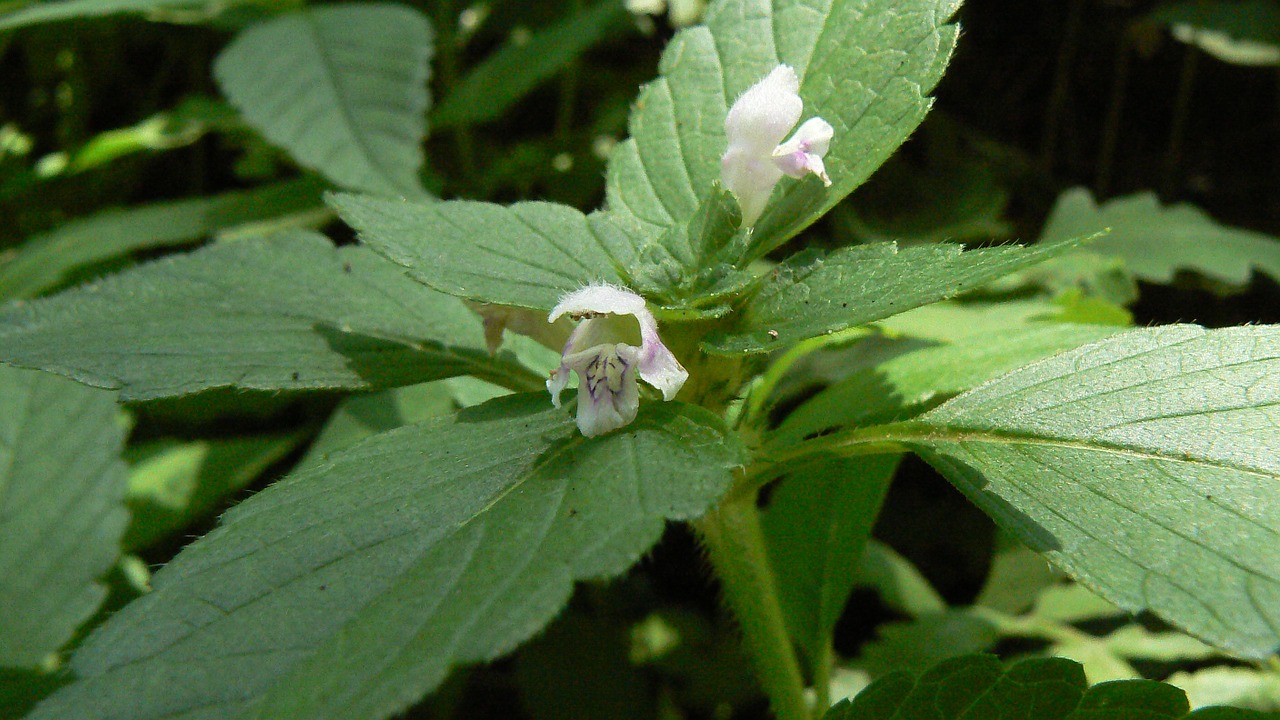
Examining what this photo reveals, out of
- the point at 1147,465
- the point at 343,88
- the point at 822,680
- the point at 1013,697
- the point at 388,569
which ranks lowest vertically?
the point at 822,680

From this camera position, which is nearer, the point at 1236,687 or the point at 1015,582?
the point at 1236,687

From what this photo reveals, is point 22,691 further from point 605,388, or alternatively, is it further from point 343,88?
point 343,88

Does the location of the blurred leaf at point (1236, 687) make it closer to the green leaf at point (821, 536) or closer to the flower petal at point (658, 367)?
the green leaf at point (821, 536)

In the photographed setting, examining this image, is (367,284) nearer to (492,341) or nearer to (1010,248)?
(492,341)

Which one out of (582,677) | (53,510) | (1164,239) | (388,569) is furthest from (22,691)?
(1164,239)

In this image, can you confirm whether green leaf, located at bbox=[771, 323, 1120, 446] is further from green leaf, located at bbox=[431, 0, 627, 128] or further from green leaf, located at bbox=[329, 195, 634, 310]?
green leaf, located at bbox=[431, 0, 627, 128]

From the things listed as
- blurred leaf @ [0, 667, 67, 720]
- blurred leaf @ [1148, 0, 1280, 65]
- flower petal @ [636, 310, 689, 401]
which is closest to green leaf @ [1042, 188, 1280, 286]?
blurred leaf @ [1148, 0, 1280, 65]

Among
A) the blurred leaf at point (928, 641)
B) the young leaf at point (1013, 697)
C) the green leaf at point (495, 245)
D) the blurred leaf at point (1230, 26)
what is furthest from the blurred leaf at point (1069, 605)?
the blurred leaf at point (1230, 26)
